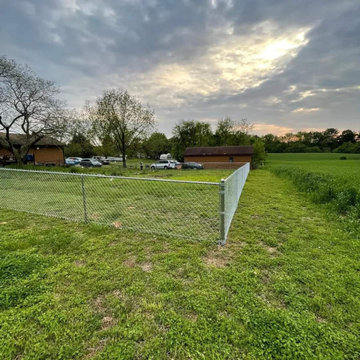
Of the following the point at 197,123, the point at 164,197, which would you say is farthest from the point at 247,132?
the point at 164,197

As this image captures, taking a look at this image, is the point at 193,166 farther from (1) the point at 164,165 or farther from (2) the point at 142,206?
(2) the point at 142,206

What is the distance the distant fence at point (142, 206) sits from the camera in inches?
162

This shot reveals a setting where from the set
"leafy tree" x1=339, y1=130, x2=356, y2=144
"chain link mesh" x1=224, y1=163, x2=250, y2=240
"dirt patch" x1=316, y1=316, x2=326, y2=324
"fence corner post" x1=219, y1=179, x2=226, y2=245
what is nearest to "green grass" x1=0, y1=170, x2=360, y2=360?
"dirt patch" x1=316, y1=316, x2=326, y2=324

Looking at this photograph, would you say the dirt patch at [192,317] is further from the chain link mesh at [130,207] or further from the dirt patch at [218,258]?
the chain link mesh at [130,207]

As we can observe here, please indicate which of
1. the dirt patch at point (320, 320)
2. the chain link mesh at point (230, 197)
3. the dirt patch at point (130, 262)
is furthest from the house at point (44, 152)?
the dirt patch at point (320, 320)

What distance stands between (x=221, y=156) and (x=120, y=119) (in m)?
18.4

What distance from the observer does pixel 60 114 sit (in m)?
19.0

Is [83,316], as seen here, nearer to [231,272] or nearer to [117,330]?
[117,330]

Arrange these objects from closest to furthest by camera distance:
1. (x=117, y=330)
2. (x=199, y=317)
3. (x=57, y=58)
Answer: (x=117, y=330), (x=199, y=317), (x=57, y=58)

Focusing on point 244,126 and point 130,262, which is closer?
point 130,262

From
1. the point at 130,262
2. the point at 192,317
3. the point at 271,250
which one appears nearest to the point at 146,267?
the point at 130,262

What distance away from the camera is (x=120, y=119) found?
27828mm

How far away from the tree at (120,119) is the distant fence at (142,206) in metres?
20.7

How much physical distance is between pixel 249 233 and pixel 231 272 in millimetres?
1653
